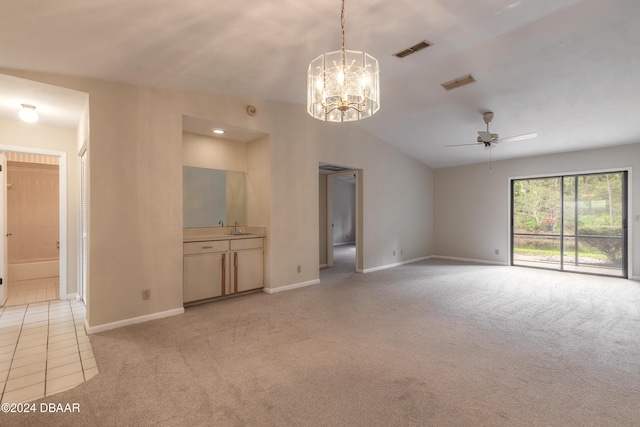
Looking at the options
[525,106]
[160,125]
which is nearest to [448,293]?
[525,106]

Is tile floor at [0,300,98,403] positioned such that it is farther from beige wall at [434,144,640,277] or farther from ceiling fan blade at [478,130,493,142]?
beige wall at [434,144,640,277]

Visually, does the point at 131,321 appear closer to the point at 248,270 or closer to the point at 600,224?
the point at 248,270

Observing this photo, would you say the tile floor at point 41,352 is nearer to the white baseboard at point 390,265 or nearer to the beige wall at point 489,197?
the white baseboard at point 390,265

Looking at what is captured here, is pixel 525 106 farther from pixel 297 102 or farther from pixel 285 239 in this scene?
pixel 285 239

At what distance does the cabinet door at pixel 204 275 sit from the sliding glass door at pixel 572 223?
21.7 feet

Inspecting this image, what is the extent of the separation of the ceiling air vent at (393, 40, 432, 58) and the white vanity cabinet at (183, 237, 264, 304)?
321 cm

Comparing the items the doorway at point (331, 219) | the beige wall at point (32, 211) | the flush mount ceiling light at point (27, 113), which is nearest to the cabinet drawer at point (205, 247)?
the flush mount ceiling light at point (27, 113)

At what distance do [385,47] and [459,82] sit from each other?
5.10 feet

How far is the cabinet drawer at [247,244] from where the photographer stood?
4.45 m

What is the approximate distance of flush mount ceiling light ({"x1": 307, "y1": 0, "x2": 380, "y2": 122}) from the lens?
90.0 inches

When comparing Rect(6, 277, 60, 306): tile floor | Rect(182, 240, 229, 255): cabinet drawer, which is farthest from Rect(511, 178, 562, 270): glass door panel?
Rect(6, 277, 60, 306): tile floor

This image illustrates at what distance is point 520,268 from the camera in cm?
671

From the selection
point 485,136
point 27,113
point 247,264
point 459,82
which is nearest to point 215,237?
point 247,264

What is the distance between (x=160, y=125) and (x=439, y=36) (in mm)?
3362
